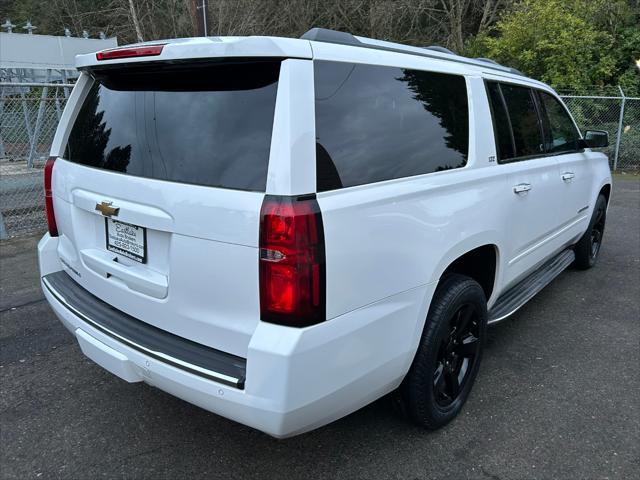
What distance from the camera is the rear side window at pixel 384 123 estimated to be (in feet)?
6.69

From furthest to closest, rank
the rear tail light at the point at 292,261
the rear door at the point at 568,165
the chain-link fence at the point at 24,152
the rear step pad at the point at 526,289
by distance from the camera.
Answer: the chain-link fence at the point at 24,152 → the rear door at the point at 568,165 → the rear step pad at the point at 526,289 → the rear tail light at the point at 292,261

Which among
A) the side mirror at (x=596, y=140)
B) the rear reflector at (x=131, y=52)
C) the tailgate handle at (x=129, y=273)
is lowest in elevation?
the tailgate handle at (x=129, y=273)

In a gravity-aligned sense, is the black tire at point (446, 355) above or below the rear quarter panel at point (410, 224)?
below

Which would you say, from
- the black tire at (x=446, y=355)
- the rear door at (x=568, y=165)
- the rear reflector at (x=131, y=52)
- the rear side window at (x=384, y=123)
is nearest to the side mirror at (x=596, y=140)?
the rear door at (x=568, y=165)

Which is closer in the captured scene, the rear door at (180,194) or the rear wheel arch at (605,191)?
the rear door at (180,194)

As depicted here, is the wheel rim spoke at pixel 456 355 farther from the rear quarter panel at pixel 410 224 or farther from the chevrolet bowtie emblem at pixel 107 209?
the chevrolet bowtie emblem at pixel 107 209

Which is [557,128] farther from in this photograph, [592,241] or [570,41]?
[570,41]

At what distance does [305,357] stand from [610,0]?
17.0m

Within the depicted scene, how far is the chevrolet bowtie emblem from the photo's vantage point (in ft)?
7.73

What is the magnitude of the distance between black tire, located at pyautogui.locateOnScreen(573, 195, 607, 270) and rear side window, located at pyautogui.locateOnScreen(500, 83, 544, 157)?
69.9 inches

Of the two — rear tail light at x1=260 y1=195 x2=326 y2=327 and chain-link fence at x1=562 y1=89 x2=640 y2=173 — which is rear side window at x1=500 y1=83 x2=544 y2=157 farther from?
chain-link fence at x1=562 y1=89 x2=640 y2=173

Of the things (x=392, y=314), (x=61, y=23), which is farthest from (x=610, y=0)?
(x=61, y=23)

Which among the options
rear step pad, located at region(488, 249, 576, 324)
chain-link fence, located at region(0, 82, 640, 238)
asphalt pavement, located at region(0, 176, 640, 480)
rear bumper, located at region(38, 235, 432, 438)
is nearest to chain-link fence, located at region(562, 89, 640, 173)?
rear step pad, located at region(488, 249, 576, 324)

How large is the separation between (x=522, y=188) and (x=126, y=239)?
237 cm
